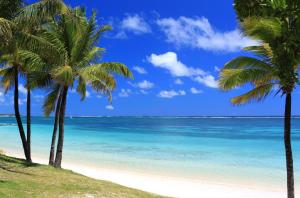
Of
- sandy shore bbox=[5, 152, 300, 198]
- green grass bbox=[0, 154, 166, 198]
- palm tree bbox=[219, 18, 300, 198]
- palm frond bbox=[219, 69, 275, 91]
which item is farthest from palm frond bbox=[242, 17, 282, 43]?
sandy shore bbox=[5, 152, 300, 198]

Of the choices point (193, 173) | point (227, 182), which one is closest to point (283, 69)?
point (227, 182)

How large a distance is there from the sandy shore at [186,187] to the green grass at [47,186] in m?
4.07

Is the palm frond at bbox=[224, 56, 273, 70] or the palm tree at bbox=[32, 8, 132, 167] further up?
the palm tree at bbox=[32, 8, 132, 167]

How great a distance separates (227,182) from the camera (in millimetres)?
16719

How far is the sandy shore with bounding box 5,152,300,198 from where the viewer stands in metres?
14.1

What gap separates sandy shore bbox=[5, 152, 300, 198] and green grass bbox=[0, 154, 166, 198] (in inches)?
160

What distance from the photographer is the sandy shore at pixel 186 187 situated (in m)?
14.1

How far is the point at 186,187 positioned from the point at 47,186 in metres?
7.19

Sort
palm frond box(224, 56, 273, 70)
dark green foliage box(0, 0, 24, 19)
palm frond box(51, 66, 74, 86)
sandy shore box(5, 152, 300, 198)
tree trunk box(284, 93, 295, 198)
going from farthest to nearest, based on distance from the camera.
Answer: sandy shore box(5, 152, 300, 198) < palm frond box(51, 66, 74, 86) < dark green foliage box(0, 0, 24, 19) < palm frond box(224, 56, 273, 70) < tree trunk box(284, 93, 295, 198)

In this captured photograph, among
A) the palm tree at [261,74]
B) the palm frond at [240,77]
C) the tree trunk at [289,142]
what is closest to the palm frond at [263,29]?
the palm tree at [261,74]

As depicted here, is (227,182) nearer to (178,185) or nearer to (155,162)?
(178,185)

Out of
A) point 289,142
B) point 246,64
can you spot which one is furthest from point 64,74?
point 289,142

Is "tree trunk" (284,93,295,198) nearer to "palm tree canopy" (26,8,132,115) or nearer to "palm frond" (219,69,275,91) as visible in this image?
"palm frond" (219,69,275,91)

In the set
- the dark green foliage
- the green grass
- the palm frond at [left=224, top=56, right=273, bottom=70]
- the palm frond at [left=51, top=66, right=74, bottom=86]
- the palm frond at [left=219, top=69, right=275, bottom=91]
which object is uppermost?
the dark green foliage
